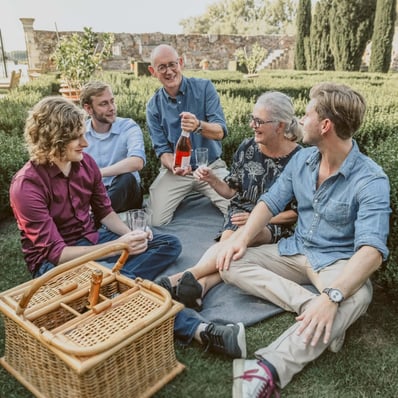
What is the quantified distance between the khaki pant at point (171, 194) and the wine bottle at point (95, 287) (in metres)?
2.43

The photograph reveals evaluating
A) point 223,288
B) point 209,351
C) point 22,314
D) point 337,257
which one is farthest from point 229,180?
→ point 22,314

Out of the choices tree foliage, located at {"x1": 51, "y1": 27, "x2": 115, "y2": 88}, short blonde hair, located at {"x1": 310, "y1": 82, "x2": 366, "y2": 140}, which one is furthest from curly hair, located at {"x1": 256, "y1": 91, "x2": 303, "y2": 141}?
tree foliage, located at {"x1": 51, "y1": 27, "x2": 115, "y2": 88}

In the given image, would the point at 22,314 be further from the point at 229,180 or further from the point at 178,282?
the point at 229,180

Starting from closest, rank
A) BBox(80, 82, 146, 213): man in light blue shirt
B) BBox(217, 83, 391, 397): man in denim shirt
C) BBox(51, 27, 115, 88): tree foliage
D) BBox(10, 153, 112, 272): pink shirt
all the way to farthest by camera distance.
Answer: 1. BBox(217, 83, 391, 397): man in denim shirt
2. BBox(10, 153, 112, 272): pink shirt
3. BBox(80, 82, 146, 213): man in light blue shirt
4. BBox(51, 27, 115, 88): tree foliage

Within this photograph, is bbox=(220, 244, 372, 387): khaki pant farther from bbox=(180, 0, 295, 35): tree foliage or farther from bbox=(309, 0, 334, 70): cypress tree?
bbox=(180, 0, 295, 35): tree foliage

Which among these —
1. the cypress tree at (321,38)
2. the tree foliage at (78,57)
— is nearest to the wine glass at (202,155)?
the tree foliage at (78,57)

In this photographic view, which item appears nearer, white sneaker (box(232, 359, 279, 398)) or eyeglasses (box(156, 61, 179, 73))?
white sneaker (box(232, 359, 279, 398))

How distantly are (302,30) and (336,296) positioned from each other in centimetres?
2574

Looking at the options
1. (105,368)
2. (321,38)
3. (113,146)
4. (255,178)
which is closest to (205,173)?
(255,178)

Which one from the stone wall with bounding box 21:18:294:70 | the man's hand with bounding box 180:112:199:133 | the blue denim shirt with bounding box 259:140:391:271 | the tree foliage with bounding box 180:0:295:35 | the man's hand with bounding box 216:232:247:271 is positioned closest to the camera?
the blue denim shirt with bounding box 259:140:391:271

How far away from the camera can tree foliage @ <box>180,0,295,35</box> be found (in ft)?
231

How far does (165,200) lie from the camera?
480 centimetres

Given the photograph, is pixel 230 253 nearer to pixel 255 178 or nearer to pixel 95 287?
pixel 255 178

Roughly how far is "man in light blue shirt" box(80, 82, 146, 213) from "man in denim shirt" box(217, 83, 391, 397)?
1.71 meters
